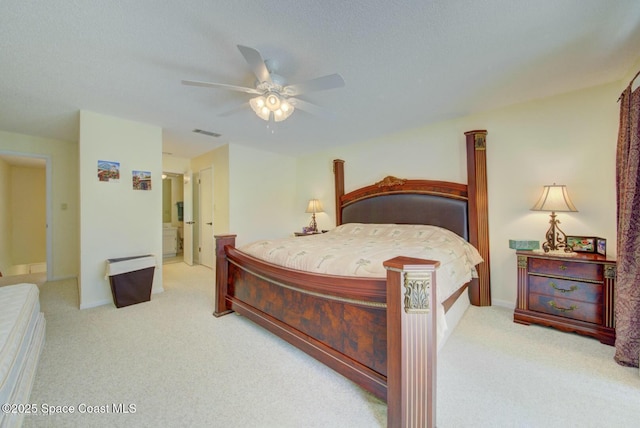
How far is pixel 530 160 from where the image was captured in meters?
2.83

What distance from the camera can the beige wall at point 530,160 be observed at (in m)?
2.43

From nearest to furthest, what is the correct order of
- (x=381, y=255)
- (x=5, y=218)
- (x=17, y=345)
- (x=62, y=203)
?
(x=17, y=345)
(x=381, y=255)
(x=62, y=203)
(x=5, y=218)

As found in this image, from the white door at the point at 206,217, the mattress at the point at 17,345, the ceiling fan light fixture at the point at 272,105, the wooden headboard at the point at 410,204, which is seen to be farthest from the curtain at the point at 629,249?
the white door at the point at 206,217

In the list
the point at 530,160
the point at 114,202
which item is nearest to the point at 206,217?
the point at 114,202

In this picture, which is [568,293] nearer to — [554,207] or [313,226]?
[554,207]

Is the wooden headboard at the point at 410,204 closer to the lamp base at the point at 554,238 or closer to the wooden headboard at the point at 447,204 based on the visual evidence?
the wooden headboard at the point at 447,204

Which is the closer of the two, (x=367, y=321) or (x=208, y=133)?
(x=367, y=321)

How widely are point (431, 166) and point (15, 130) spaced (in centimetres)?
649

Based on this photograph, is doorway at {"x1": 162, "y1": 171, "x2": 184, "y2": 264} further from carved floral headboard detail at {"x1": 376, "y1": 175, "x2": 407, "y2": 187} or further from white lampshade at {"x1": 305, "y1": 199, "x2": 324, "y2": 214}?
carved floral headboard detail at {"x1": 376, "y1": 175, "x2": 407, "y2": 187}

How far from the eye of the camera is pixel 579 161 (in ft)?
8.34

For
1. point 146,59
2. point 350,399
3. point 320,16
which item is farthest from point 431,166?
point 146,59

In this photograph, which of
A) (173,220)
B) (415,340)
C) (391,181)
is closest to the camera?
(415,340)

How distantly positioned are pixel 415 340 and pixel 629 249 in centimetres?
197

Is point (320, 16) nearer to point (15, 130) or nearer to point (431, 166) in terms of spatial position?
point (431, 166)
